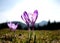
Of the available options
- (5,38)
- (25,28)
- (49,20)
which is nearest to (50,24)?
(49,20)

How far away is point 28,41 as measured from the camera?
813 millimetres

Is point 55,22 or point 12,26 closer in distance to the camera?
point 12,26

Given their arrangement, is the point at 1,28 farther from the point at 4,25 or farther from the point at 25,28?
the point at 25,28

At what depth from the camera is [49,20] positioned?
115 cm

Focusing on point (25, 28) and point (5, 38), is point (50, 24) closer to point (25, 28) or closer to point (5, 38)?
point (25, 28)

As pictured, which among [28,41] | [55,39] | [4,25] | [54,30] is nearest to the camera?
[28,41]

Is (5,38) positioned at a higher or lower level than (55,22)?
lower

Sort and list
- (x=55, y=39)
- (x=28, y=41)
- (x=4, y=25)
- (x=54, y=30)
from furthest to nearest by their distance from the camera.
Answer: (x=4, y=25) → (x=54, y=30) → (x=55, y=39) → (x=28, y=41)

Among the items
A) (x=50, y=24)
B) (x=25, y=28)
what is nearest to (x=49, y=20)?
(x=50, y=24)

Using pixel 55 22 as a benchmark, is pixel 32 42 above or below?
below

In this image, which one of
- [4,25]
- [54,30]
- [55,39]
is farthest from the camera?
[4,25]

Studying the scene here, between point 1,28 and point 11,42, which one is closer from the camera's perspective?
point 11,42

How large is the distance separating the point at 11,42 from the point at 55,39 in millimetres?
289

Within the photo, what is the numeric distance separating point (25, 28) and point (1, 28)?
0.79 feet
